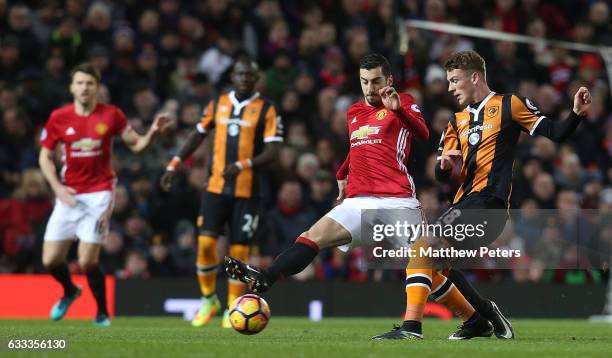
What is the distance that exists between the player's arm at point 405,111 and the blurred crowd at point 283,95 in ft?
14.4

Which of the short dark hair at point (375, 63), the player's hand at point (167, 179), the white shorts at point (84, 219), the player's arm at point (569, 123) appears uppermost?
the short dark hair at point (375, 63)

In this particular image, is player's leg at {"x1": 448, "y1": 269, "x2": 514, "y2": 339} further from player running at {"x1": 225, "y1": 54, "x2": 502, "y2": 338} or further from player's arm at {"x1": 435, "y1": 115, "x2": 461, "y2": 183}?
player's arm at {"x1": 435, "y1": 115, "x2": 461, "y2": 183}

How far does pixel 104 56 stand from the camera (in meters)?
15.4

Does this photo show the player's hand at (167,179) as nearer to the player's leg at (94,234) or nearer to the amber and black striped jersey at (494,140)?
the player's leg at (94,234)

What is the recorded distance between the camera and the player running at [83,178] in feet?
36.6

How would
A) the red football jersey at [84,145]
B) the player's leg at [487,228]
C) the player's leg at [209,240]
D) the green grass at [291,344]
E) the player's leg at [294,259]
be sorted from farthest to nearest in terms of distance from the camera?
the player's leg at [209,240], the red football jersey at [84,145], the player's leg at [487,228], the player's leg at [294,259], the green grass at [291,344]

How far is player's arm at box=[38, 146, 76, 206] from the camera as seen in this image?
11.1 meters

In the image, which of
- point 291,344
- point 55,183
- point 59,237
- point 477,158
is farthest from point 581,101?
point 59,237

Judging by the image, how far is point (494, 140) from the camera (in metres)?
8.34

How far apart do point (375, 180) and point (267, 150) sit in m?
3.00

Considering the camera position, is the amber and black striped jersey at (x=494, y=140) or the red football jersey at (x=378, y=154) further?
the red football jersey at (x=378, y=154)

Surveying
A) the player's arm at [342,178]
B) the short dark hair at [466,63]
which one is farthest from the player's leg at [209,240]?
the short dark hair at [466,63]

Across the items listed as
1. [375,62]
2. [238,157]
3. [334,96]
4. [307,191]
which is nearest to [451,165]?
[375,62]

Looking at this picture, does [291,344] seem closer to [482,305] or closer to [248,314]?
[248,314]
